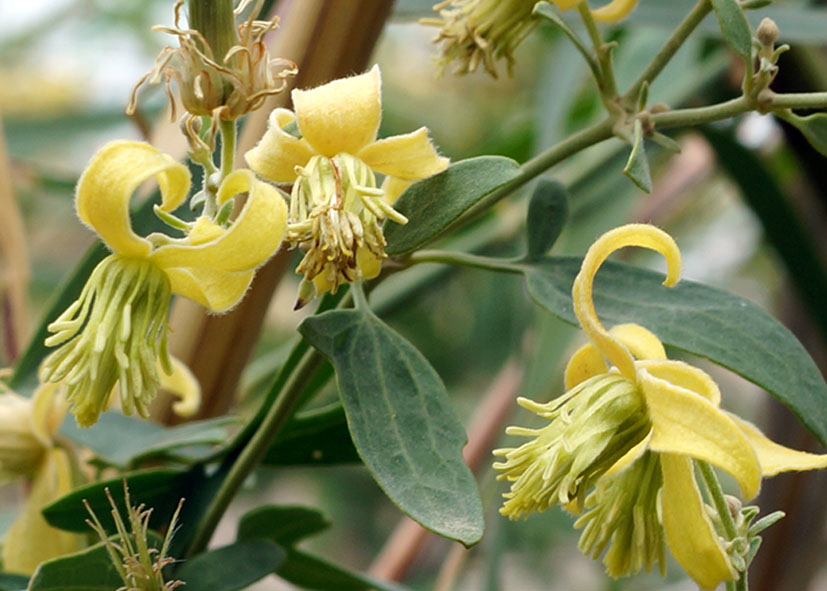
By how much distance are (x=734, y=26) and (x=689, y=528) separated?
17 cm

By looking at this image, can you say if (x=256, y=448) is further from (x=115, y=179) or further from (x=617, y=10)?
(x=617, y=10)

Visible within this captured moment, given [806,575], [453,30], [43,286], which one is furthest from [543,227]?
[43,286]

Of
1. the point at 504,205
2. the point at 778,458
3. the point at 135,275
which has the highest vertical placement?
the point at 135,275

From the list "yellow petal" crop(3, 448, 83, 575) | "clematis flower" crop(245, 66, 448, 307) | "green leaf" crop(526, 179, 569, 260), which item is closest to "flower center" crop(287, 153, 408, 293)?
"clematis flower" crop(245, 66, 448, 307)

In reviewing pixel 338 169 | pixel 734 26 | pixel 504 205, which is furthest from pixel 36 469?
pixel 504 205

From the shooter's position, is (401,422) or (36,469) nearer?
(401,422)

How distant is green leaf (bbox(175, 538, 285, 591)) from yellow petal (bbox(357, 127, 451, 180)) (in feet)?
0.52

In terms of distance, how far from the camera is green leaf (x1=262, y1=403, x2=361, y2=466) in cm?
41

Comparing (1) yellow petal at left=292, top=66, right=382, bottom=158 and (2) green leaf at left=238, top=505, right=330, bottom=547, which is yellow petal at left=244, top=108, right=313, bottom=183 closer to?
(1) yellow petal at left=292, top=66, right=382, bottom=158

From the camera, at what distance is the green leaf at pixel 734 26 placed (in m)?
0.33

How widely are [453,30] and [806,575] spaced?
26.0 inches

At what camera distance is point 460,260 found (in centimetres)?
36

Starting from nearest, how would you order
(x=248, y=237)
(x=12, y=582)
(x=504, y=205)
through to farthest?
(x=248, y=237) → (x=12, y=582) → (x=504, y=205)

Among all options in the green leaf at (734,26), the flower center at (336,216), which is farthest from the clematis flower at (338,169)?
the green leaf at (734,26)
